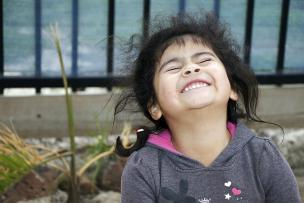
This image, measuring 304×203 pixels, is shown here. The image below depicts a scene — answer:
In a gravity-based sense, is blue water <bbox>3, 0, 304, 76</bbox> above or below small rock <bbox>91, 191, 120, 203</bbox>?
above

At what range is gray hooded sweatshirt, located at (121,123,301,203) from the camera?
2500mm

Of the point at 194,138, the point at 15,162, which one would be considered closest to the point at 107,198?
the point at 15,162

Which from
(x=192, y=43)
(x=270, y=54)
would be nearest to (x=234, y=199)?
(x=192, y=43)

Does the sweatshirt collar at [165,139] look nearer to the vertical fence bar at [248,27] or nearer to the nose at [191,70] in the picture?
the nose at [191,70]

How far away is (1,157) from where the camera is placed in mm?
3465

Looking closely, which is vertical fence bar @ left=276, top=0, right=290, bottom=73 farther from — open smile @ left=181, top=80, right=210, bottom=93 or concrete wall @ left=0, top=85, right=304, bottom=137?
open smile @ left=181, top=80, right=210, bottom=93

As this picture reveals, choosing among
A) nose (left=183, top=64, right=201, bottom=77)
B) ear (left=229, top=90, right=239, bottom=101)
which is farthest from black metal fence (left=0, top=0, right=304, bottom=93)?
nose (left=183, top=64, right=201, bottom=77)

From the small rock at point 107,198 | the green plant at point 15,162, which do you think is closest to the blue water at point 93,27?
the small rock at point 107,198

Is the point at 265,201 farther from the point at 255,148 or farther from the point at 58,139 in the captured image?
the point at 58,139

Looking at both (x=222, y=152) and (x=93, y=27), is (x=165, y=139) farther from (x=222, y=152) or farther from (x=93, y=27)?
(x=93, y=27)

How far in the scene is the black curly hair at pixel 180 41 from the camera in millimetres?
2639

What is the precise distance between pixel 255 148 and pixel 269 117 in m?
2.22

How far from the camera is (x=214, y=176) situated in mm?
2516

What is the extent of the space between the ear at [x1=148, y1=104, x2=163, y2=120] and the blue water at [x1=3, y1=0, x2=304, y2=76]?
1666 millimetres
